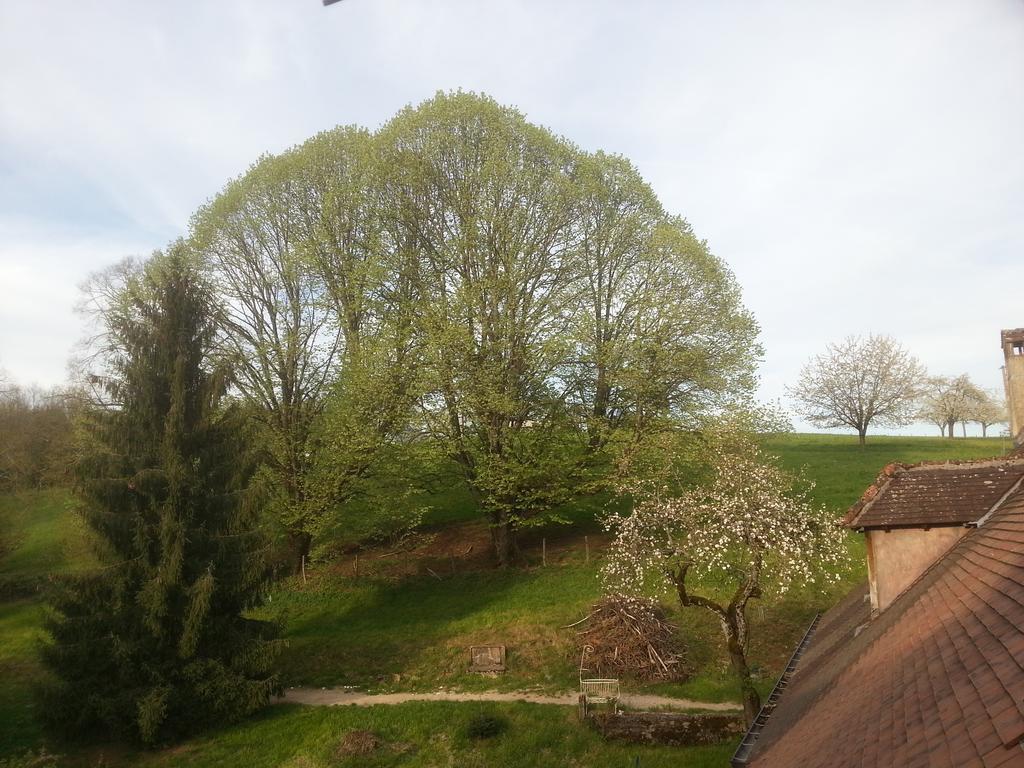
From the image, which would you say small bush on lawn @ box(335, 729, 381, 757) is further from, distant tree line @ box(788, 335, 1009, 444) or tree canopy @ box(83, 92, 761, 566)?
distant tree line @ box(788, 335, 1009, 444)

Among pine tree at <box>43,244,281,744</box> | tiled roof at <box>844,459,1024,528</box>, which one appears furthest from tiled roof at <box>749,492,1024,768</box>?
pine tree at <box>43,244,281,744</box>

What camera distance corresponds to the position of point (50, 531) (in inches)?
1577

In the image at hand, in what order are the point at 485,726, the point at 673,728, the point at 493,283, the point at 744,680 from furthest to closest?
the point at 493,283 → the point at 485,726 → the point at 673,728 → the point at 744,680

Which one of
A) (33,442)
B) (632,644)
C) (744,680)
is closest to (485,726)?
(632,644)

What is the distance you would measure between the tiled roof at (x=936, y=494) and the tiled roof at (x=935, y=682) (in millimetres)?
670

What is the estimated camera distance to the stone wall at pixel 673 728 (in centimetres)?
1543

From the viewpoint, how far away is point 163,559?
18.0 metres

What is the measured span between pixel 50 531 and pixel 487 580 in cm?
2961

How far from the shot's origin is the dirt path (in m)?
17.5

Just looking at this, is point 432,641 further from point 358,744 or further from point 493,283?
point 493,283

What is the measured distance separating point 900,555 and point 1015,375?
22.0 ft

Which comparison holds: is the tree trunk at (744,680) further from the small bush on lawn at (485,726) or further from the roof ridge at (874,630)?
the small bush on lawn at (485,726)

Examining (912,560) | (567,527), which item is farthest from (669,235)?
(912,560)

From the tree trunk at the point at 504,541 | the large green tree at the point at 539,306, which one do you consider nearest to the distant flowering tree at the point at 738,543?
the large green tree at the point at 539,306
